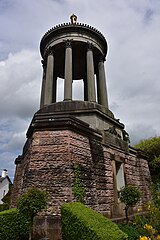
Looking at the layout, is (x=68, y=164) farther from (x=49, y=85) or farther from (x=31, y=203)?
(x=49, y=85)

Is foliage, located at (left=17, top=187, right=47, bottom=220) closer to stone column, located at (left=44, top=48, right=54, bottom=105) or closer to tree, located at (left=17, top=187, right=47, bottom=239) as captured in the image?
tree, located at (left=17, top=187, right=47, bottom=239)

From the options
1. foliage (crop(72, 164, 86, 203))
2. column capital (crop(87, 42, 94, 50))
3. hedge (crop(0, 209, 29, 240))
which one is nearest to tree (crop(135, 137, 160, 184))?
column capital (crop(87, 42, 94, 50))

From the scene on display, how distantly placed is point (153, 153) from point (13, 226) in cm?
2343

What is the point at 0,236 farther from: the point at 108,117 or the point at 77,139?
the point at 108,117

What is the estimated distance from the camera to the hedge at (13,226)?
6.47m

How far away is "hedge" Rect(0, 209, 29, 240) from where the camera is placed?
21.2ft

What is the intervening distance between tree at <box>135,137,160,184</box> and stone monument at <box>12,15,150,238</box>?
1224cm

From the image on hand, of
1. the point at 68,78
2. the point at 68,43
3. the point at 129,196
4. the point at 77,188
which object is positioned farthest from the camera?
the point at 68,43

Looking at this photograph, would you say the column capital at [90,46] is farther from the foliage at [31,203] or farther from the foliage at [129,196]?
the foliage at [31,203]

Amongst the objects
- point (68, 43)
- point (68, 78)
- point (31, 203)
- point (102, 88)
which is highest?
point (68, 43)

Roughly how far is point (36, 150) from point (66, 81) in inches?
273

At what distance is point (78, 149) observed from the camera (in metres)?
8.80

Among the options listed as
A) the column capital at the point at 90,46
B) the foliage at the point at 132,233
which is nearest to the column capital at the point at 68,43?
the column capital at the point at 90,46

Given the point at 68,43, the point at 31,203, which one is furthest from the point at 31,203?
the point at 68,43
